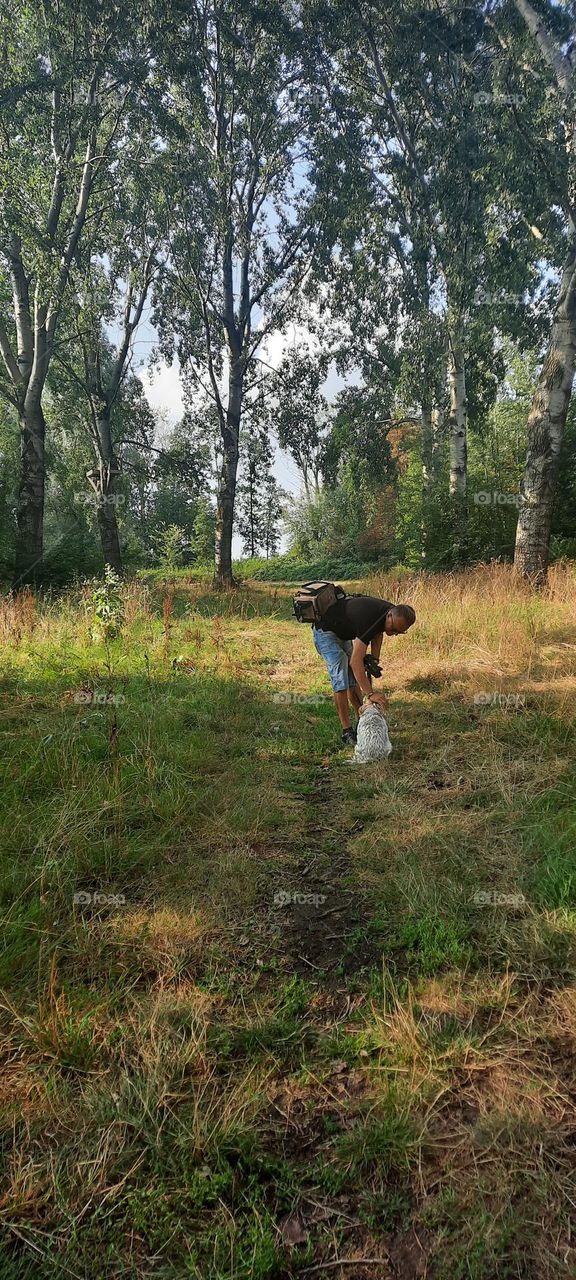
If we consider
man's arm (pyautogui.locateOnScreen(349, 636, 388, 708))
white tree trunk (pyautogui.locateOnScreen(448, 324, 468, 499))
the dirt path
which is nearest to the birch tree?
white tree trunk (pyautogui.locateOnScreen(448, 324, 468, 499))

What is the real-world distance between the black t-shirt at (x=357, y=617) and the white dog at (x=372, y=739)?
79 centimetres

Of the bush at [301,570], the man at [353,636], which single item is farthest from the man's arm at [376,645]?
the bush at [301,570]

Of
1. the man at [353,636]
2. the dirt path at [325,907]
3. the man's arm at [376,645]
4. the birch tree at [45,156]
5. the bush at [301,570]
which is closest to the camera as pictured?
the dirt path at [325,907]

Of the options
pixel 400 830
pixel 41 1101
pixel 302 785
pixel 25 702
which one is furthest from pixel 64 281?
pixel 41 1101

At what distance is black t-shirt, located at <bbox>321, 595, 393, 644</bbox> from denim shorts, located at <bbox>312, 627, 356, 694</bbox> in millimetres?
100

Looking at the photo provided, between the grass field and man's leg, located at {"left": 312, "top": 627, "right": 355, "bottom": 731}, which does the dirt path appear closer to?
the grass field

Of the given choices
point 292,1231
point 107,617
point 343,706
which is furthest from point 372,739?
point 107,617

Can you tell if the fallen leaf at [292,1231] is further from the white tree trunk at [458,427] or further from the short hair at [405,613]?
the white tree trunk at [458,427]

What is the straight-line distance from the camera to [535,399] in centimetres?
841

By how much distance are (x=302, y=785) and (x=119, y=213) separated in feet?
51.3

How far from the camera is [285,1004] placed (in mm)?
2162

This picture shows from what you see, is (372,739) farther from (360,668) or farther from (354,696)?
(354,696)

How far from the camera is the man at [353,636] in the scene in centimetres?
489

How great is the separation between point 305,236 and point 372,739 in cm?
1502
